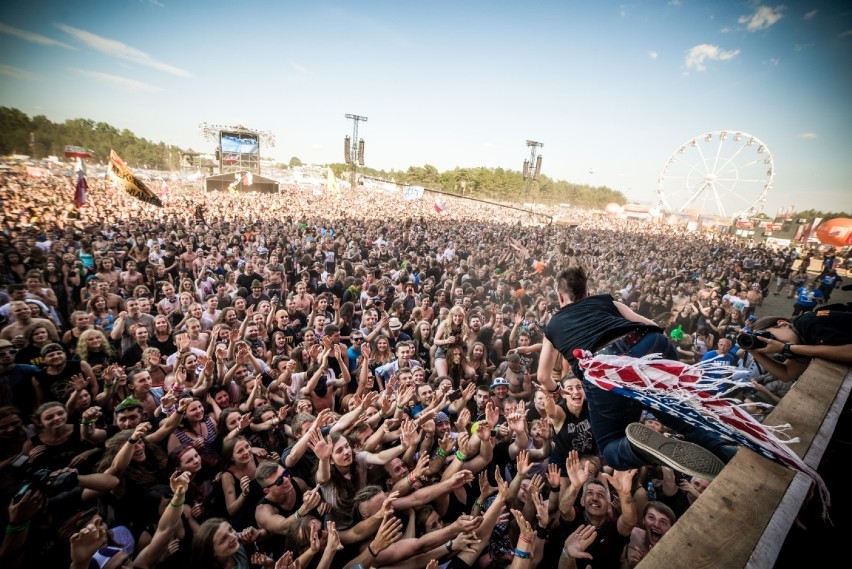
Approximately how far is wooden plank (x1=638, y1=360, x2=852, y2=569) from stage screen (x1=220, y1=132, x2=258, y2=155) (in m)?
49.6

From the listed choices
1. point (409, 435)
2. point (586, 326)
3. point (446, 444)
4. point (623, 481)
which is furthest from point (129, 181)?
point (623, 481)

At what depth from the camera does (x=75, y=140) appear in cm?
3947

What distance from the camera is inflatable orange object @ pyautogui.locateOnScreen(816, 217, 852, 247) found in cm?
2538

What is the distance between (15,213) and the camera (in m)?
11.4

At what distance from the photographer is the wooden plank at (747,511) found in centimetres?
103

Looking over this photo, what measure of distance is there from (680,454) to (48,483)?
3711mm

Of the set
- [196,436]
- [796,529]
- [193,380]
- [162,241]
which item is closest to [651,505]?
[796,529]

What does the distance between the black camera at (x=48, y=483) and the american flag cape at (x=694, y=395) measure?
3333 millimetres

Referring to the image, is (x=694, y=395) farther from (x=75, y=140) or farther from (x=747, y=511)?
(x=75, y=140)

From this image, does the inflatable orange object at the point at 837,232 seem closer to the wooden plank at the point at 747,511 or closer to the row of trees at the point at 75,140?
the wooden plank at the point at 747,511

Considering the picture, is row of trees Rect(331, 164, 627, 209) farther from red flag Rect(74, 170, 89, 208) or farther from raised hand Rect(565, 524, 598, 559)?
raised hand Rect(565, 524, 598, 559)

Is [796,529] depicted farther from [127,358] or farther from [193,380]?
[127,358]

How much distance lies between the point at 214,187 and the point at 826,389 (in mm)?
44312

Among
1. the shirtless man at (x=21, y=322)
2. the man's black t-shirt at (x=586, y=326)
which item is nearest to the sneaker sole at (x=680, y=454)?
the man's black t-shirt at (x=586, y=326)
